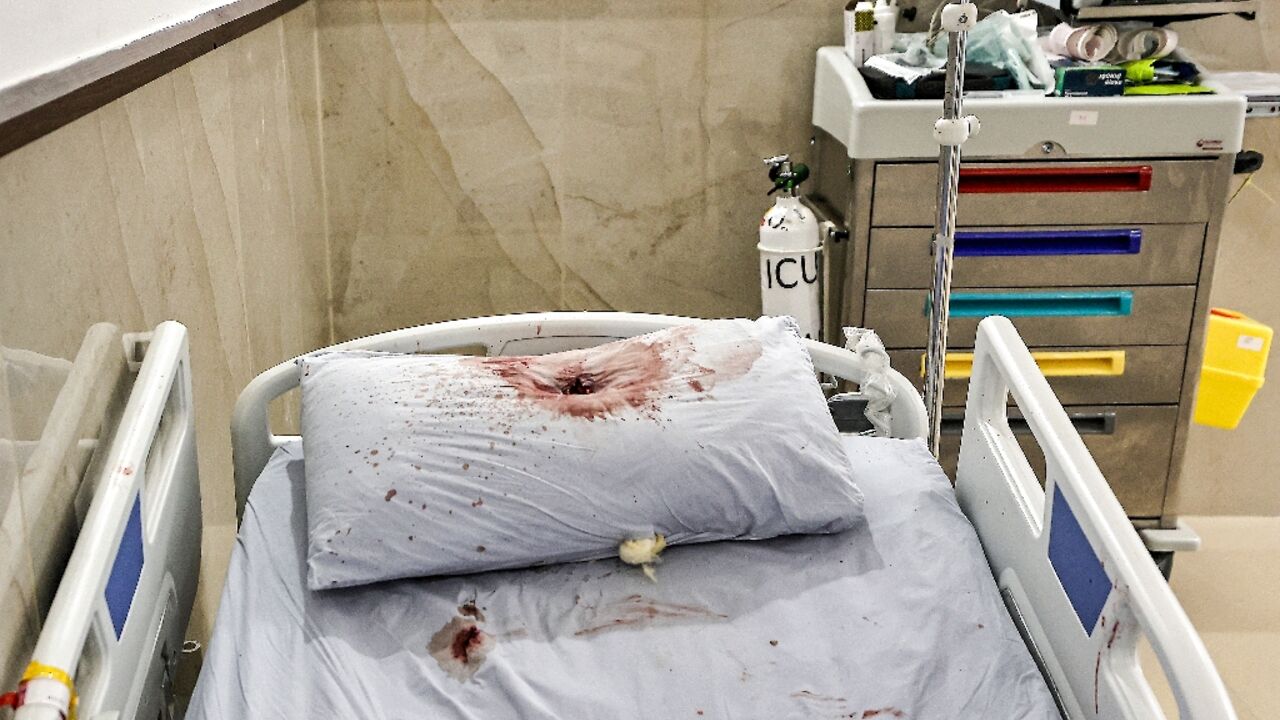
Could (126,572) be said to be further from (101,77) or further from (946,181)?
(946,181)

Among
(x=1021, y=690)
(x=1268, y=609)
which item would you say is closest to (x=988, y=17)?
(x=1268, y=609)

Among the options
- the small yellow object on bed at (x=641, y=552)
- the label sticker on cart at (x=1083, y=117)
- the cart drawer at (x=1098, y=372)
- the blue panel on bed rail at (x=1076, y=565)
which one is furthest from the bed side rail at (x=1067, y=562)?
the label sticker on cart at (x=1083, y=117)

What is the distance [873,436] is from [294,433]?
1.32m

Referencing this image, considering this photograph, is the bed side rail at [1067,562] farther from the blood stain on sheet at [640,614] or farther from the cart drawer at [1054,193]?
the cart drawer at [1054,193]

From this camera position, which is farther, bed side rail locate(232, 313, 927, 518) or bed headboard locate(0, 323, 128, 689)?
bed side rail locate(232, 313, 927, 518)

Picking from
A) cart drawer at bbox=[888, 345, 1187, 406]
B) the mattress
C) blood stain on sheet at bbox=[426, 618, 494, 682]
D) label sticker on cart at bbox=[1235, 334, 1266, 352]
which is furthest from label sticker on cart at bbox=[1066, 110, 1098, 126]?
blood stain on sheet at bbox=[426, 618, 494, 682]

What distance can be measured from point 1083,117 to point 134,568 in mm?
2035

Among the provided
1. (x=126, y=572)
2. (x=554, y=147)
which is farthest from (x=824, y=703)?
(x=554, y=147)

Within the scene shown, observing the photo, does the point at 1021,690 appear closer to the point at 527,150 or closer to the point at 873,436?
the point at 873,436

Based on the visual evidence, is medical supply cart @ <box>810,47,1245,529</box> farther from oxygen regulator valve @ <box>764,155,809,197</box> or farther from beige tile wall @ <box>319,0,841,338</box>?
beige tile wall @ <box>319,0,841,338</box>

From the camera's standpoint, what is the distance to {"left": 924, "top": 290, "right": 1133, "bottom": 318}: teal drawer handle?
2.68 meters

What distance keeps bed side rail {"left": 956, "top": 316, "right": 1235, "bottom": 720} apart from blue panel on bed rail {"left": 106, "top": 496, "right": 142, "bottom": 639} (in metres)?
0.92

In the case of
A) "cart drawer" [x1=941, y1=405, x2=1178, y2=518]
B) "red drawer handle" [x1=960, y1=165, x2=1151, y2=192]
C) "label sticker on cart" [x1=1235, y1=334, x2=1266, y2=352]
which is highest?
"red drawer handle" [x1=960, y1=165, x2=1151, y2=192]

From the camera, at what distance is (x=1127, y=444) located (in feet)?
Result: 9.22
